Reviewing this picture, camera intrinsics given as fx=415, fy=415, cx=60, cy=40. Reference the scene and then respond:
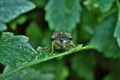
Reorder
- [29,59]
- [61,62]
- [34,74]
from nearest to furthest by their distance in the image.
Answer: [29,59], [34,74], [61,62]

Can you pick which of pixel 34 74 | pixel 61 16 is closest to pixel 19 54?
pixel 34 74

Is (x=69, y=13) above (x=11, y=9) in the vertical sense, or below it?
above

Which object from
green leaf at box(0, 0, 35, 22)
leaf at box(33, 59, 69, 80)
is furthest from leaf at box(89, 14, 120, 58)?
green leaf at box(0, 0, 35, 22)

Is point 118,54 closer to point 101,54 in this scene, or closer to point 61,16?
point 101,54

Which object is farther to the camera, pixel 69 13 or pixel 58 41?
pixel 69 13

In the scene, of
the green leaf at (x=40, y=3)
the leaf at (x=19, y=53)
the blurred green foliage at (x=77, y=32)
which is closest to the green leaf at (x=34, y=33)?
the blurred green foliage at (x=77, y=32)

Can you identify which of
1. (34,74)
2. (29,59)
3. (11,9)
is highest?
(11,9)
